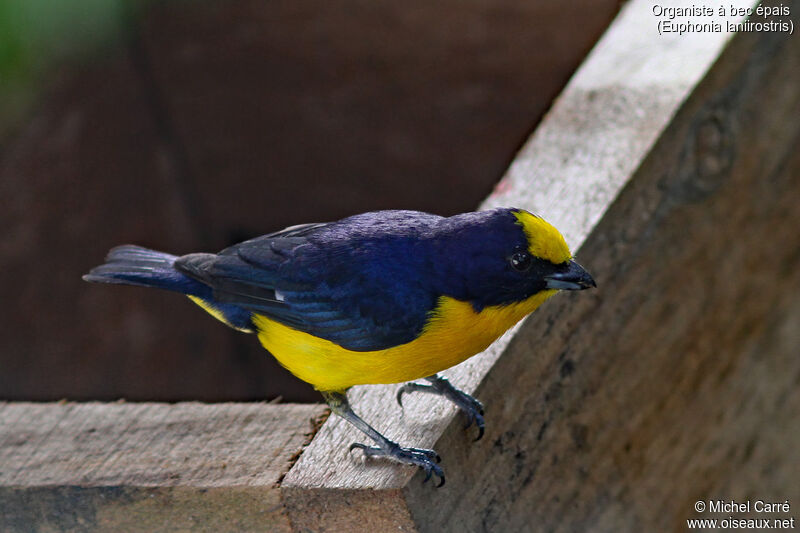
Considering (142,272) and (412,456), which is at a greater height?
(412,456)

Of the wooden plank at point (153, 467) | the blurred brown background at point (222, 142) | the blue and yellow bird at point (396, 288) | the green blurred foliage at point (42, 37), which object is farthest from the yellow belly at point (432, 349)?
the blurred brown background at point (222, 142)

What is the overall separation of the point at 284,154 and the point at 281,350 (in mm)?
1002

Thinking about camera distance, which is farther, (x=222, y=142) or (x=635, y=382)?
(x=222, y=142)

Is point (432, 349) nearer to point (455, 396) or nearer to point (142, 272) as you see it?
point (455, 396)

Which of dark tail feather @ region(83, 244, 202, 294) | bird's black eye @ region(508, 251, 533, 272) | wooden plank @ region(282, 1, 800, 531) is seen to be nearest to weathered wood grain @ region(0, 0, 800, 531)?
wooden plank @ region(282, 1, 800, 531)

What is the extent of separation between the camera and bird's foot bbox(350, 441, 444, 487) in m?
1.58

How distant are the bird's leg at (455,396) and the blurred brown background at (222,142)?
40.0 inches

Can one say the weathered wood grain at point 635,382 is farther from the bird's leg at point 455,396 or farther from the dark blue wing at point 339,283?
the dark blue wing at point 339,283

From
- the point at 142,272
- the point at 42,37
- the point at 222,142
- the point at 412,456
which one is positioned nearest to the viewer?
the point at 412,456

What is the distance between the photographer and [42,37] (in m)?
1.69

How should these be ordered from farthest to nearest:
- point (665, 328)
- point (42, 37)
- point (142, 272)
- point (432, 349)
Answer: point (142, 272) → point (665, 328) → point (432, 349) → point (42, 37)

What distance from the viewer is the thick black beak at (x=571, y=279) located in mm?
1745

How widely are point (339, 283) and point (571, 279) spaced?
46 centimetres

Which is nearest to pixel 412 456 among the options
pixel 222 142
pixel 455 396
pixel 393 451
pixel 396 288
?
pixel 393 451
